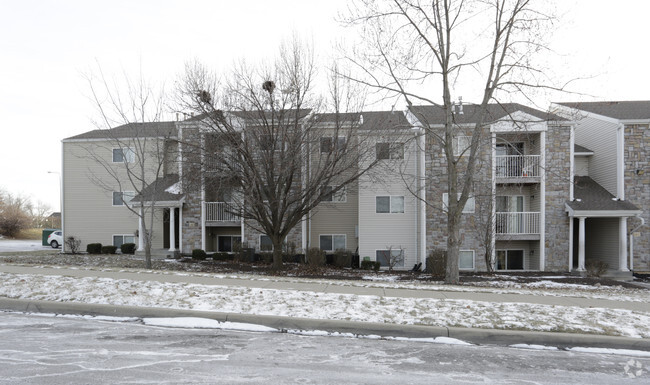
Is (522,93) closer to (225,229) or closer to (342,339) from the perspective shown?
(342,339)

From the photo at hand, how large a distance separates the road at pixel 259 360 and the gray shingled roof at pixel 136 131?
1330 cm

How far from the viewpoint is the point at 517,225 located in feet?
71.2

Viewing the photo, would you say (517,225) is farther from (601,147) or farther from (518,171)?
(601,147)

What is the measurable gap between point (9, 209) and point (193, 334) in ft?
189

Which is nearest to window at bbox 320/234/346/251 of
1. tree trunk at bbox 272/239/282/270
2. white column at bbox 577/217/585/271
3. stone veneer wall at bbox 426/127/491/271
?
stone veneer wall at bbox 426/127/491/271

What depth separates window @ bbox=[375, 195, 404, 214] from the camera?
73.0 feet

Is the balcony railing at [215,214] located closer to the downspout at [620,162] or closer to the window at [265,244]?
the window at [265,244]

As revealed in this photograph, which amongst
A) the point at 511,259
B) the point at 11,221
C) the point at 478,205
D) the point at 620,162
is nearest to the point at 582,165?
the point at 620,162

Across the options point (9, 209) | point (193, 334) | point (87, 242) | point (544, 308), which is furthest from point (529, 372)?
point (9, 209)

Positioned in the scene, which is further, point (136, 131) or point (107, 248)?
point (107, 248)

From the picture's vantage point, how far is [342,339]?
6781 mm

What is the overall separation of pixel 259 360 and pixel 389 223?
1709 cm

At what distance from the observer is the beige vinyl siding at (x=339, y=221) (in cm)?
2369

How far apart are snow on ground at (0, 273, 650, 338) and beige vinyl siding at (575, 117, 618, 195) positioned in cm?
1647
